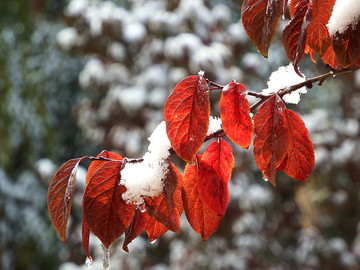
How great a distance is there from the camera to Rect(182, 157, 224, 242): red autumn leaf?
462 millimetres

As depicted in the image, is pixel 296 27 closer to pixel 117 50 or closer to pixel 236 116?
pixel 236 116

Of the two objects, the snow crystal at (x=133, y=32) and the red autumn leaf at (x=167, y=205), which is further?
the snow crystal at (x=133, y=32)

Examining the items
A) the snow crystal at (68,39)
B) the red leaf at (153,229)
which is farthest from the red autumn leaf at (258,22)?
the snow crystal at (68,39)

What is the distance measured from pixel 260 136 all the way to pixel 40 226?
322 cm

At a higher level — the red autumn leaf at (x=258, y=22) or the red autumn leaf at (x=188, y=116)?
the red autumn leaf at (x=258, y=22)

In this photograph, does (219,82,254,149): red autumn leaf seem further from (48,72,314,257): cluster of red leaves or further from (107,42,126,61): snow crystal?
(107,42,126,61): snow crystal

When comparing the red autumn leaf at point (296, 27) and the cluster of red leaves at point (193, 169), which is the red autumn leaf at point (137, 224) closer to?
the cluster of red leaves at point (193, 169)

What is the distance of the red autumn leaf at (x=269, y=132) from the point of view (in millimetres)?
442

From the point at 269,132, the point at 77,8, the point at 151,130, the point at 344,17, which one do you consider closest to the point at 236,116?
the point at 269,132

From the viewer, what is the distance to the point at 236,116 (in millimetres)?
450

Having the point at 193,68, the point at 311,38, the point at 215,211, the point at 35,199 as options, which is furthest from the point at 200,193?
the point at 35,199

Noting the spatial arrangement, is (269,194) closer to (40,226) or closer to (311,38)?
(40,226)

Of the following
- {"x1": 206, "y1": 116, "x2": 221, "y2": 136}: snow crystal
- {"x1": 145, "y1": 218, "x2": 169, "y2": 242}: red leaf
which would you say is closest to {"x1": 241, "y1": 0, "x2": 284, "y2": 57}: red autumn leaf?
{"x1": 206, "y1": 116, "x2": 221, "y2": 136}: snow crystal

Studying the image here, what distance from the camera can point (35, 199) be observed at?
350 cm
